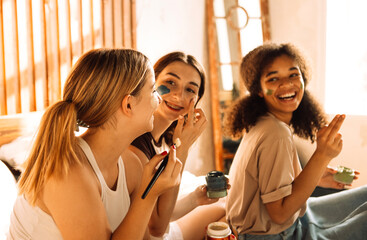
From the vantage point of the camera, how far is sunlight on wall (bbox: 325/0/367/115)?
8.47 ft

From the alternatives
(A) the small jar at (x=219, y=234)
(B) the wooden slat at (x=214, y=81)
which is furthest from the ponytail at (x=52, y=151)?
(B) the wooden slat at (x=214, y=81)

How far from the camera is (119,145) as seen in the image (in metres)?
1.01

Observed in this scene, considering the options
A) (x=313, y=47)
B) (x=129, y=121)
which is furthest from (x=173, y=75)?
(x=313, y=47)

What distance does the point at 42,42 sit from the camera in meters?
1.98

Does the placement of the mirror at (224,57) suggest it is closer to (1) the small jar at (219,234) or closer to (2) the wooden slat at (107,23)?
(2) the wooden slat at (107,23)

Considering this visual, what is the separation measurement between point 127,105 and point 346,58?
2.39m

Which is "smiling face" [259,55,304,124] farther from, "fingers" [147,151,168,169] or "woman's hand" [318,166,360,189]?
"fingers" [147,151,168,169]

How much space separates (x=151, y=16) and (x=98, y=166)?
2201mm

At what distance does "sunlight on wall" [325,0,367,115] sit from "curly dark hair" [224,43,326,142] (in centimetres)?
123

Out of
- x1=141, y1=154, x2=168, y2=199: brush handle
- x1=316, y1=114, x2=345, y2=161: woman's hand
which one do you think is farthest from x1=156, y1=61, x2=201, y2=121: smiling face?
x1=316, y1=114, x2=345, y2=161: woman's hand

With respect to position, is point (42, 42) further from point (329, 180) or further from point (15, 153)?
point (329, 180)

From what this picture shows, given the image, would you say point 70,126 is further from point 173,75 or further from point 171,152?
point 173,75

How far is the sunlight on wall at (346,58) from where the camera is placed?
2.58m

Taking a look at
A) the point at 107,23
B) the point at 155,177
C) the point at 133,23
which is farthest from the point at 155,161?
the point at 133,23
